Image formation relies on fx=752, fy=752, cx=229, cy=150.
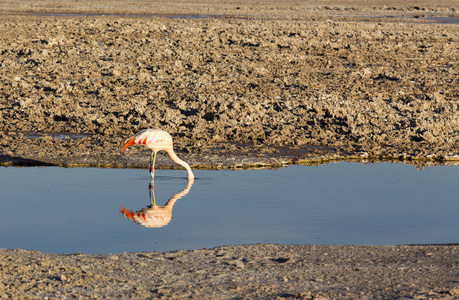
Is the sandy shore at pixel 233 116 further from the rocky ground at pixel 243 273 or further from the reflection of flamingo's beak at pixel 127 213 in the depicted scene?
the reflection of flamingo's beak at pixel 127 213

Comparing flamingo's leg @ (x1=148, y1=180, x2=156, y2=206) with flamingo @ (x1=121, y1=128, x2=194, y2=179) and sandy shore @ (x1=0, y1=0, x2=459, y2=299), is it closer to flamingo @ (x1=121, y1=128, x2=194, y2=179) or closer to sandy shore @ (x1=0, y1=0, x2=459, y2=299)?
flamingo @ (x1=121, y1=128, x2=194, y2=179)

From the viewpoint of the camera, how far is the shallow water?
7.89 m

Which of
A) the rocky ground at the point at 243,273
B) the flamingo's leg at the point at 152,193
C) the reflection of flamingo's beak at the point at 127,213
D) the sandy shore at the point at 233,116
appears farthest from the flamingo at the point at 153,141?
the rocky ground at the point at 243,273

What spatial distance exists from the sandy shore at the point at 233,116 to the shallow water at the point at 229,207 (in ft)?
1.77

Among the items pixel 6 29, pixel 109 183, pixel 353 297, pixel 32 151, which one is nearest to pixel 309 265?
pixel 353 297

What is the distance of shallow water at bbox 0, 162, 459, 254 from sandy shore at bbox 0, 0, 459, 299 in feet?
1.77

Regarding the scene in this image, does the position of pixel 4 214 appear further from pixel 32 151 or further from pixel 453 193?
pixel 453 193

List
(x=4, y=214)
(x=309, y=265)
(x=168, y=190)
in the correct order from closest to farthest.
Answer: (x=309, y=265) → (x=4, y=214) → (x=168, y=190)

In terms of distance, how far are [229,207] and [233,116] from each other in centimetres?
510

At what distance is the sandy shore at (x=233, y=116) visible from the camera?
634cm

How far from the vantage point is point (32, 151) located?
467 inches

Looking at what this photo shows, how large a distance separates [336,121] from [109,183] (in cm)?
526

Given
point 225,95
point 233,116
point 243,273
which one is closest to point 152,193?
point 243,273

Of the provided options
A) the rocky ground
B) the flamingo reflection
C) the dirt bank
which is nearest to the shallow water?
the flamingo reflection
